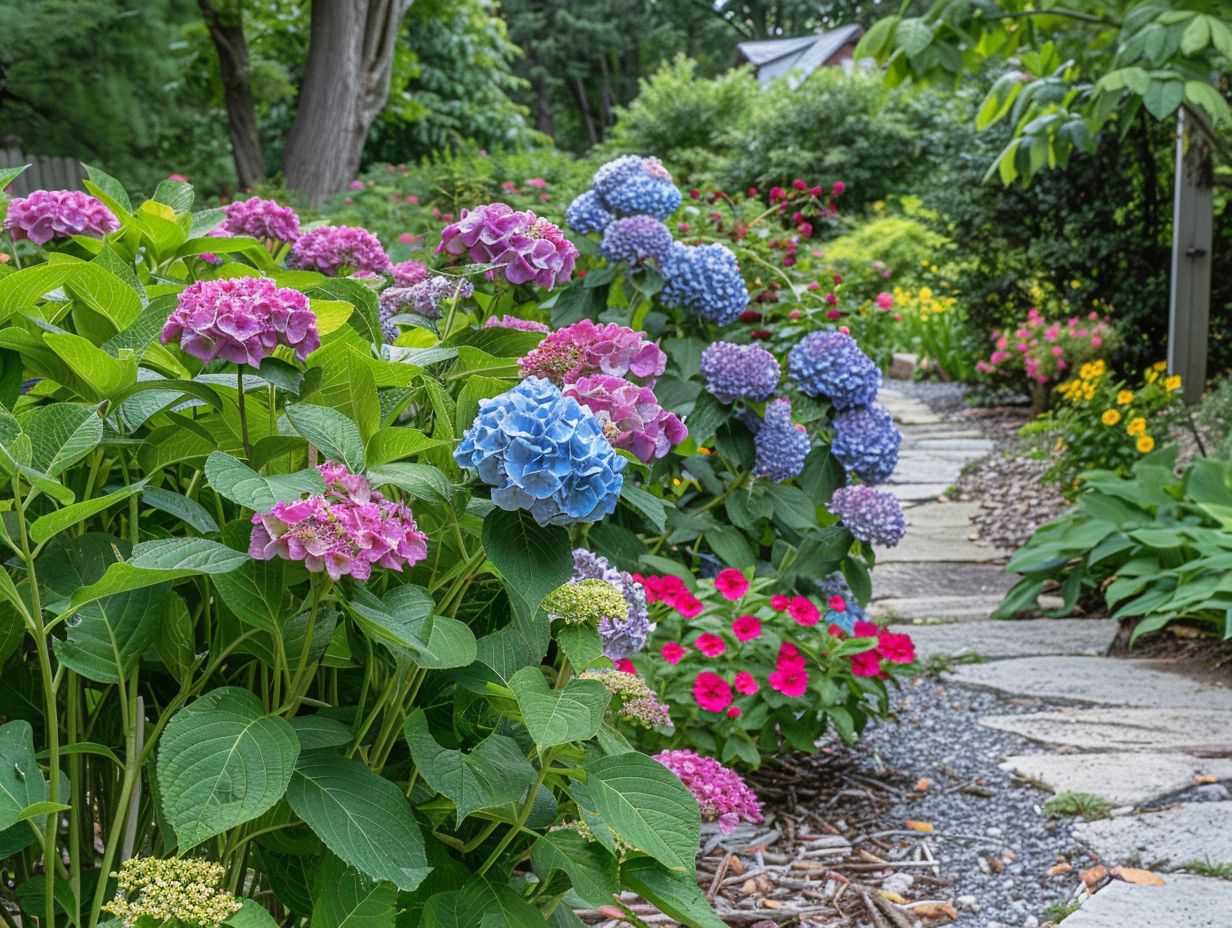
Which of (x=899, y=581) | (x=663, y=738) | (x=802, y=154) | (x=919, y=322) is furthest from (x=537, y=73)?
(x=663, y=738)

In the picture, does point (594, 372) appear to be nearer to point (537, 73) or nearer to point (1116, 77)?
point (1116, 77)

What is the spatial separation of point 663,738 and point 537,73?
96.3ft

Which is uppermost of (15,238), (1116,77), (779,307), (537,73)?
(537,73)

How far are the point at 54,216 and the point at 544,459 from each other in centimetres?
106

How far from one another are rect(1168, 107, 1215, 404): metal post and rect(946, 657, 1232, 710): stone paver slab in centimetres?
302

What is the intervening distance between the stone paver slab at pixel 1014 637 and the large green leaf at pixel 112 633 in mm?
3122

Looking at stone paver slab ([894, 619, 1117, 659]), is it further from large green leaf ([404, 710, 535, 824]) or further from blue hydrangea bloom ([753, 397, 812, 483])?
large green leaf ([404, 710, 535, 824])

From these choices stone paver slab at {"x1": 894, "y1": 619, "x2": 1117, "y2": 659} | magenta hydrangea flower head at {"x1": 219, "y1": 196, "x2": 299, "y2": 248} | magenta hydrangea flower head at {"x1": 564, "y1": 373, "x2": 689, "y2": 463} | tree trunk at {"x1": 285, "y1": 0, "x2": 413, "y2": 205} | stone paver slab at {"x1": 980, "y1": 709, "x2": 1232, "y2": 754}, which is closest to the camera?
magenta hydrangea flower head at {"x1": 564, "y1": 373, "x2": 689, "y2": 463}

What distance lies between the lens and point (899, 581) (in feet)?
16.0

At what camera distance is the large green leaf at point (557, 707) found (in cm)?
105

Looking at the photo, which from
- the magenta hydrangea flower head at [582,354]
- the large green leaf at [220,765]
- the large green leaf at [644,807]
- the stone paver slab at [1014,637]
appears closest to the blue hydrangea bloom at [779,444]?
the magenta hydrangea flower head at [582,354]

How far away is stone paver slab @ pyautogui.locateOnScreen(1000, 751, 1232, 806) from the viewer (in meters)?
2.62

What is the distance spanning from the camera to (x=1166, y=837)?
237 cm

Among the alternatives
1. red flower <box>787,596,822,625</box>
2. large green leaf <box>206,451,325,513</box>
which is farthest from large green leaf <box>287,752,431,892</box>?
red flower <box>787,596,822,625</box>
